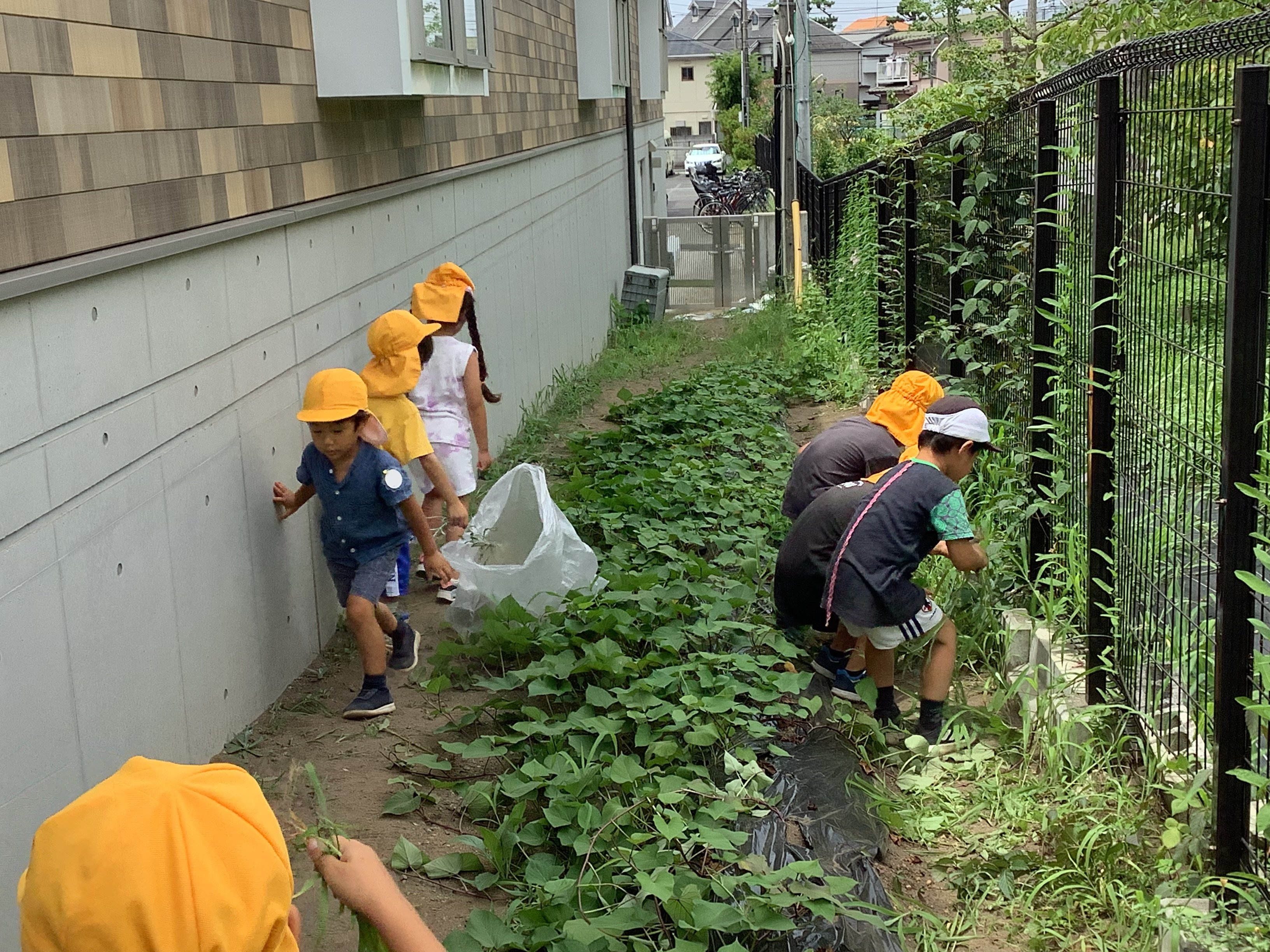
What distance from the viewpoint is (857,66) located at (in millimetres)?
Answer: 95375

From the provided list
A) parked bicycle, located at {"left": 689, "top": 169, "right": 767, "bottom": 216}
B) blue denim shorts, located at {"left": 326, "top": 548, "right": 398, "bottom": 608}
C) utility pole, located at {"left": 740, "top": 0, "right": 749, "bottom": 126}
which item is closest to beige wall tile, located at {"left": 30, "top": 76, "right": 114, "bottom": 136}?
blue denim shorts, located at {"left": 326, "top": 548, "right": 398, "bottom": 608}

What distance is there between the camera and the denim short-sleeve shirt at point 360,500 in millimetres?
4559

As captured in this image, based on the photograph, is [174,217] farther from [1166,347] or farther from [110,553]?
[1166,347]

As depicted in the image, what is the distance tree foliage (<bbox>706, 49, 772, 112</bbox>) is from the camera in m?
57.2

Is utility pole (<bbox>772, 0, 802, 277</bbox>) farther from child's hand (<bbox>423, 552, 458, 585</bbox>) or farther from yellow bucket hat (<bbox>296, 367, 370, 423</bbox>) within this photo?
yellow bucket hat (<bbox>296, 367, 370, 423</bbox>)

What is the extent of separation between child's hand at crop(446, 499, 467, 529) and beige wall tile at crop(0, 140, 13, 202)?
2.65 metres

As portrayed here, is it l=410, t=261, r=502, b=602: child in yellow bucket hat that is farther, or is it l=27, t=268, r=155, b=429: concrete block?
l=410, t=261, r=502, b=602: child in yellow bucket hat

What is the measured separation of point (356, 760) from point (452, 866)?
956mm

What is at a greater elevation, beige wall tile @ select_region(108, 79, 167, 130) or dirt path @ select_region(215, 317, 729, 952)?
beige wall tile @ select_region(108, 79, 167, 130)

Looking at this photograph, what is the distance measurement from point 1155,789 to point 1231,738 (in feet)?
2.27

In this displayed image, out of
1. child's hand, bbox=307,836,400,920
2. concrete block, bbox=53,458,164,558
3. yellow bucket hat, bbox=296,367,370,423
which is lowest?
child's hand, bbox=307,836,400,920

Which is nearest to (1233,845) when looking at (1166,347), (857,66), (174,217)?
(1166,347)

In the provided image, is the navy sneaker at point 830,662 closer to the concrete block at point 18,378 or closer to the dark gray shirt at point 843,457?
the dark gray shirt at point 843,457

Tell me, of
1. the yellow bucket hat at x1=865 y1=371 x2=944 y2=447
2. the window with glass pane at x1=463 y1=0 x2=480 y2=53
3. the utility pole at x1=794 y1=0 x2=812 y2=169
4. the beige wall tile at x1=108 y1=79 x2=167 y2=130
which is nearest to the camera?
the beige wall tile at x1=108 y1=79 x2=167 y2=130
